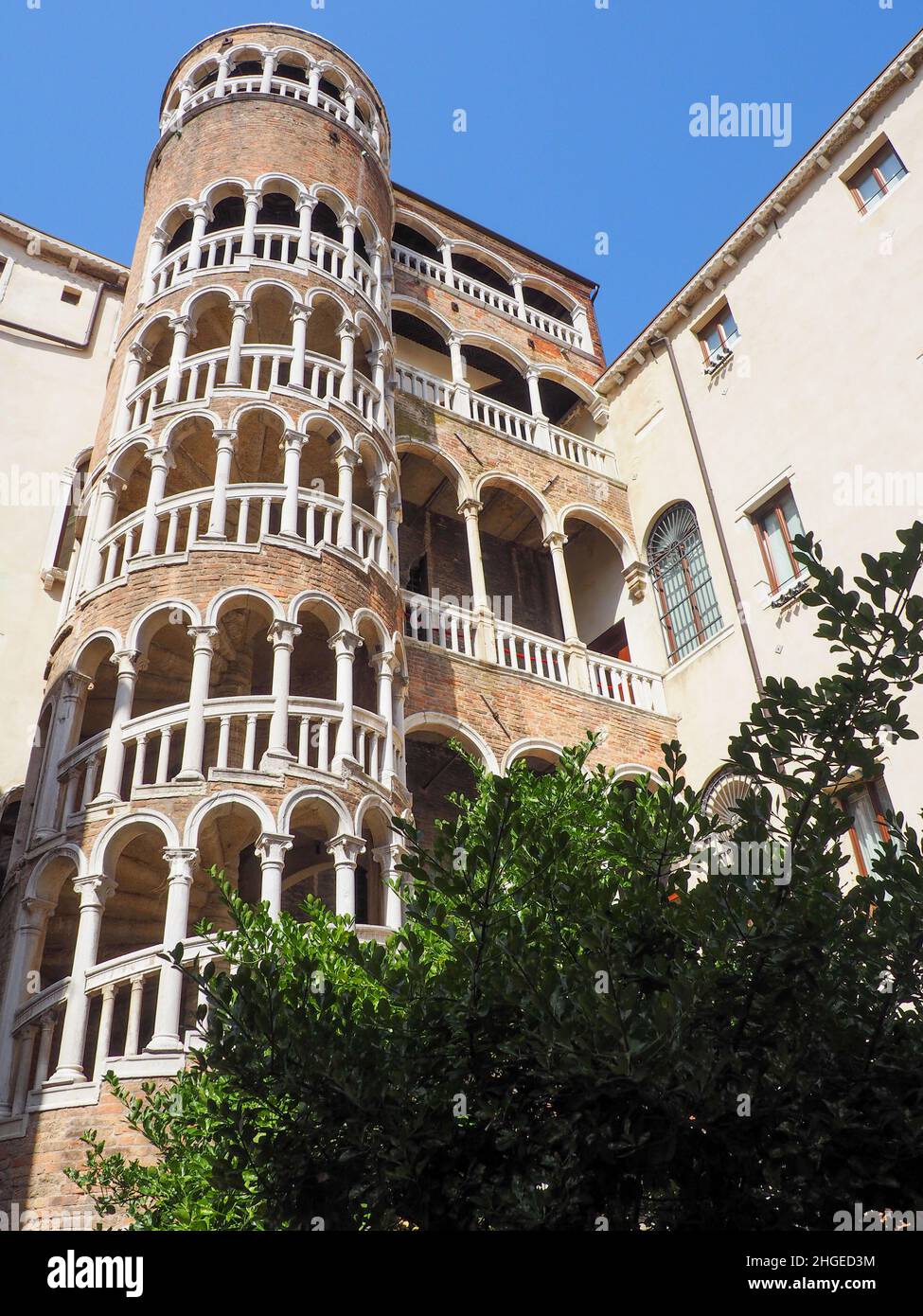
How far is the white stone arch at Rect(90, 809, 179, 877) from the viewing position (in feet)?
32.2

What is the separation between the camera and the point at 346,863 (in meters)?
10.3

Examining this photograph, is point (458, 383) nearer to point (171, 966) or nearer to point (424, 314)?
point (424, 314)

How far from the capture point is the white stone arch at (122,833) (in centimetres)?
982

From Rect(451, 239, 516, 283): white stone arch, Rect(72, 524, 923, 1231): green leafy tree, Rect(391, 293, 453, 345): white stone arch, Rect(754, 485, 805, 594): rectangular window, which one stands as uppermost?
Rect(451, 239, 516, 283): white stone arch

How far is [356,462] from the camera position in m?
13.6

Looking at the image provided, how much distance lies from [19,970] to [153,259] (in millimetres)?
10259

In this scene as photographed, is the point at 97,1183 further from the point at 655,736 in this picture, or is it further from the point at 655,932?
the point at 655,736

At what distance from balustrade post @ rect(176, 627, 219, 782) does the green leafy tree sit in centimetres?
547

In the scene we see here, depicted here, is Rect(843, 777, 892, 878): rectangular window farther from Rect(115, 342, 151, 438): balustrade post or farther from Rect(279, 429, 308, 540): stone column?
Rect(115, 342, 151, 438): balustrade post

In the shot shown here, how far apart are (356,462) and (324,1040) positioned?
1003 cm

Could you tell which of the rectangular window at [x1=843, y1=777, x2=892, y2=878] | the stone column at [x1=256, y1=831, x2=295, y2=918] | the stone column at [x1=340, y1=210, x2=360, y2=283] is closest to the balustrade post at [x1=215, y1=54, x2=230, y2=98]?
the stone column at [x1=340, y1=210, x2=360, y2=283]

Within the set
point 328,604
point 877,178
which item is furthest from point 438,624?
point 877,178

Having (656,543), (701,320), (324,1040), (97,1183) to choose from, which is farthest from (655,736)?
(324,1040)

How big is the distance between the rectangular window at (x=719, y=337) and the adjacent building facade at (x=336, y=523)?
109mm
